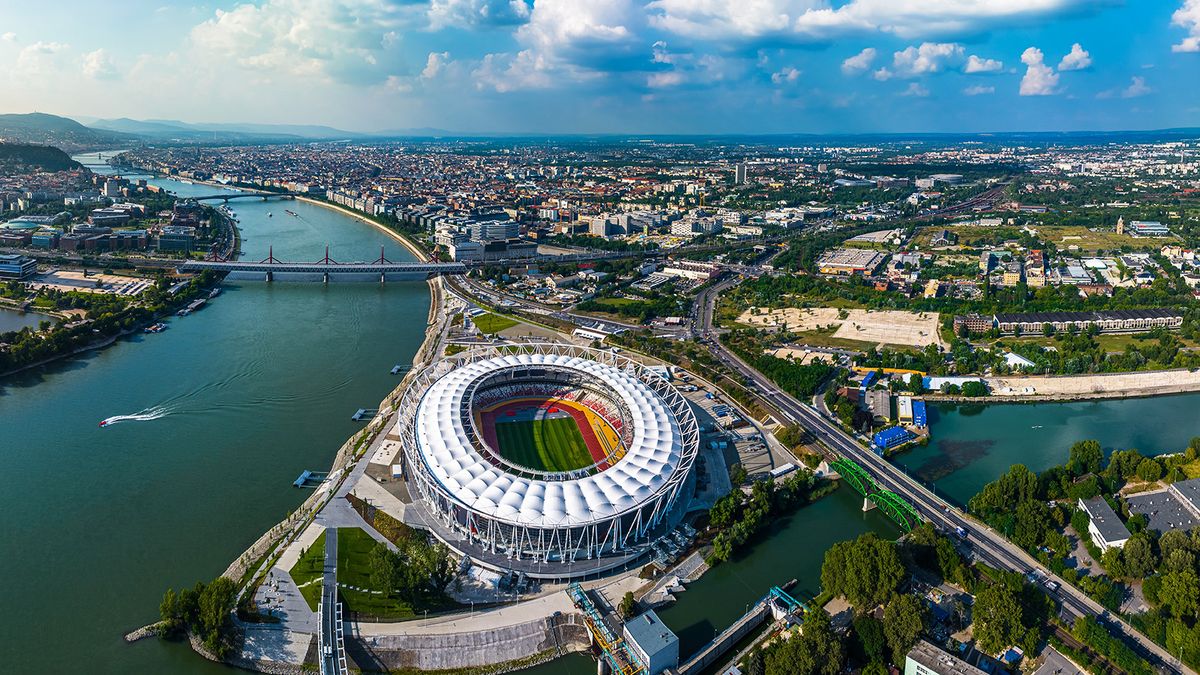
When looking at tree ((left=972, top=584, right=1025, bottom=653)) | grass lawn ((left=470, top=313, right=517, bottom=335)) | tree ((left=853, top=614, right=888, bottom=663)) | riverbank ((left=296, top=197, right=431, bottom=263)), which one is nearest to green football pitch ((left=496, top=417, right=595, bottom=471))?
tree ((left=853, top=614, right=888, bottom=663))

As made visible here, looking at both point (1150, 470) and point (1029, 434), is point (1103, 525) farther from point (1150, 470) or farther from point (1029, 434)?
point (1029, 434)

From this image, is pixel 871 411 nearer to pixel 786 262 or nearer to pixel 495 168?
pixel 786 262

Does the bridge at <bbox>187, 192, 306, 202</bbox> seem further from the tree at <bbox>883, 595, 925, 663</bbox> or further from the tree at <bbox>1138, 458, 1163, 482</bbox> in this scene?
the tree at <bbox>1138, 458, 1163, 482</bbox>

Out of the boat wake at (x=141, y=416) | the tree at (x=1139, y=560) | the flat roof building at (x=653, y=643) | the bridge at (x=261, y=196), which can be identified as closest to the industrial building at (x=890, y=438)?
the tree at (x=1139, y=560)

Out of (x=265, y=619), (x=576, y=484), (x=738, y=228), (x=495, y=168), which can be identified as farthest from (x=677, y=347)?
(x=495, y=168)

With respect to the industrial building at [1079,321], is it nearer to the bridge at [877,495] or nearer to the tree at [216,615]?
the bridge at [877,495]

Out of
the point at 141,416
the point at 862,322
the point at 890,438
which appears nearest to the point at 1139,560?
the point at 890,438
